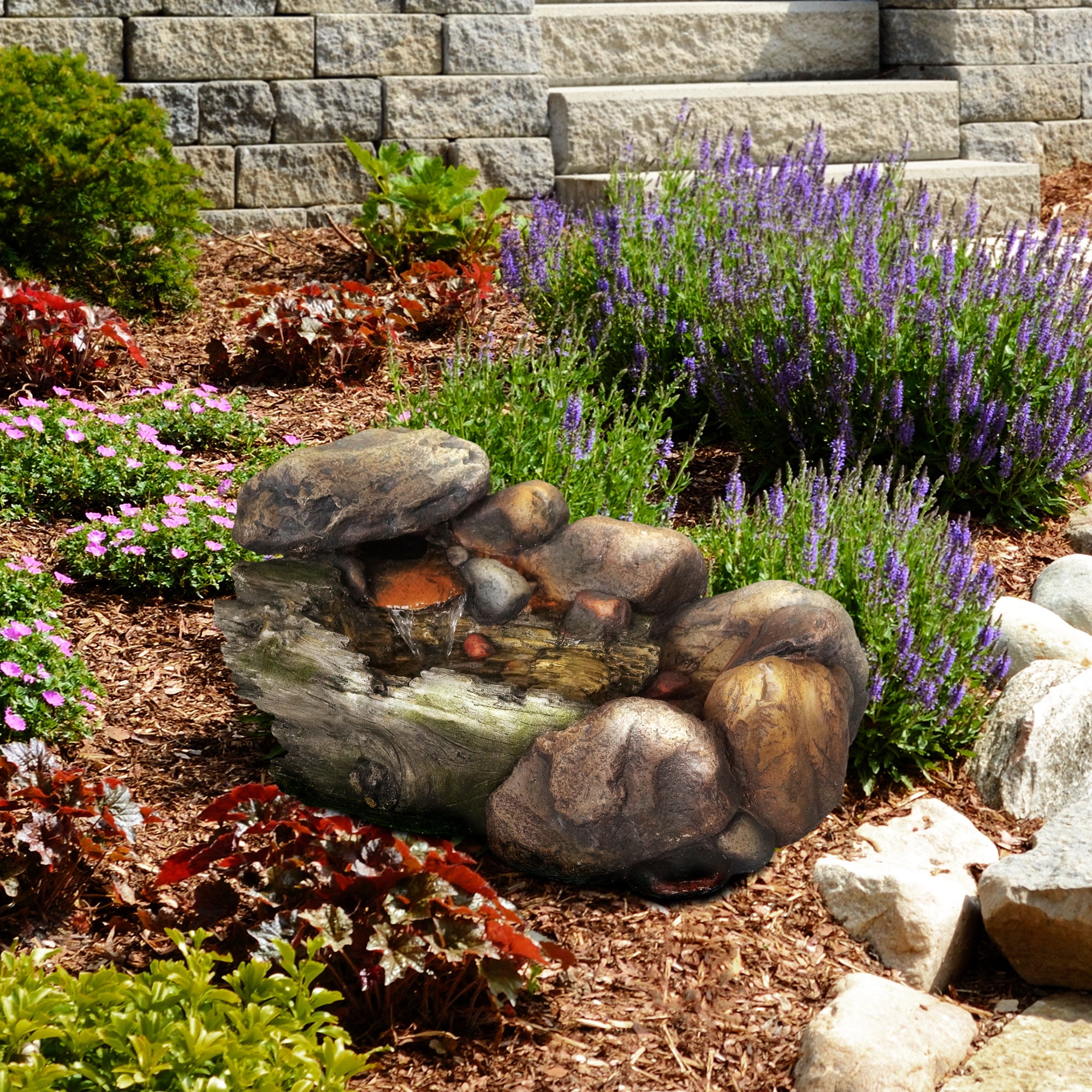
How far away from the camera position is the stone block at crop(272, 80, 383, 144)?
24.5ft

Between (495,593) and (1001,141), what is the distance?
716 centimetres

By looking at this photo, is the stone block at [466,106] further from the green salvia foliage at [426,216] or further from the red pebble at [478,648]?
the red pebble at [478,648]

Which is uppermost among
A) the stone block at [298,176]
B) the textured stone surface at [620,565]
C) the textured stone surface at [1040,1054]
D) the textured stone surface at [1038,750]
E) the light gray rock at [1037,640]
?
the stone block at [298,176]

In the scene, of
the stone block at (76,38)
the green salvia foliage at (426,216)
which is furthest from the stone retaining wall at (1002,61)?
the stone block at (76,38)

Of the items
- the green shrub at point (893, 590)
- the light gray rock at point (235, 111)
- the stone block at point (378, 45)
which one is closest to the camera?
the green shrub at point (893, 590)

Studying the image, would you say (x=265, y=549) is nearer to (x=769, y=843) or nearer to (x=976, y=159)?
(x=769, y=843)

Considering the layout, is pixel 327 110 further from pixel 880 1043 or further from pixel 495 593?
pixel 880 1043

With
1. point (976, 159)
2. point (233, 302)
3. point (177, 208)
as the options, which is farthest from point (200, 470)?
point (976, 159)

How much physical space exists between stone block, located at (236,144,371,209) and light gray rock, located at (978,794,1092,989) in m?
5.90

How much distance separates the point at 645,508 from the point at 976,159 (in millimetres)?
6047

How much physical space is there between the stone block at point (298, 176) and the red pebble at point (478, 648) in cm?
513

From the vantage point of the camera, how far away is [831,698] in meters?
2.93

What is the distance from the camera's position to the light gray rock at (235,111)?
24.0ft

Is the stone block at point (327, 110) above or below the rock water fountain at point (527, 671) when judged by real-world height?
above
